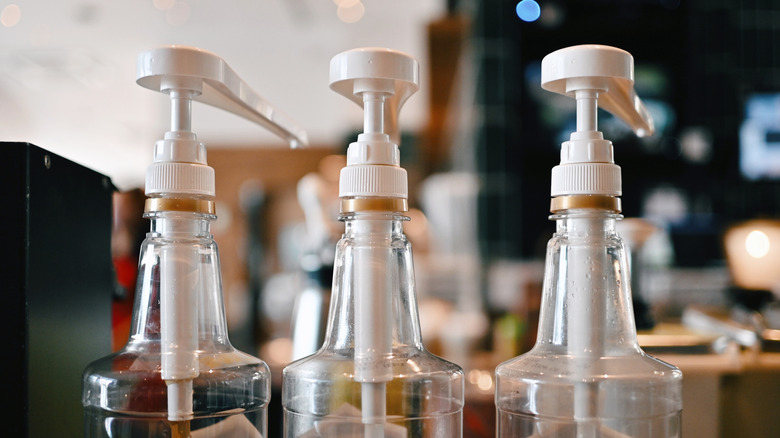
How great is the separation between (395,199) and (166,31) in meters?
2.95

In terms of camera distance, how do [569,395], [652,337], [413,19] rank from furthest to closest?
[413,19], [652,337], [569,395]

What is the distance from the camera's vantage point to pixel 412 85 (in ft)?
0.93

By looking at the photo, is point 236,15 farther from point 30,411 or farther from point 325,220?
point 30,411

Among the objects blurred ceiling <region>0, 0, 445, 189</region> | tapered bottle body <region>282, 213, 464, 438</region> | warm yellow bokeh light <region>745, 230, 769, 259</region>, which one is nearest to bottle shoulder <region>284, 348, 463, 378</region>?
tapered bottle body <region>282, 213, 464, 438</region>

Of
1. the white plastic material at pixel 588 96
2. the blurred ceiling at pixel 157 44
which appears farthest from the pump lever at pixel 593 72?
the blurred ceiling at pixel 157 44

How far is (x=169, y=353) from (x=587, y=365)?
160mm

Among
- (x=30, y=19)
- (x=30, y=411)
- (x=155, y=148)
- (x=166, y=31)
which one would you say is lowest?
(x=30, y=411)

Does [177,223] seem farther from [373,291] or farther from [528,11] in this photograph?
[528,11]

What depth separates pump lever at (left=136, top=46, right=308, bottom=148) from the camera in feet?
0.87

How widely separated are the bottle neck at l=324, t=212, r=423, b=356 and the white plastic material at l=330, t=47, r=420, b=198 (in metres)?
0.01

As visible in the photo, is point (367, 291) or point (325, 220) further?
point (325, 220)

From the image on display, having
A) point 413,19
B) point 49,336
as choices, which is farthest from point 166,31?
point 49,336

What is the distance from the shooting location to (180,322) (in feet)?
0.92

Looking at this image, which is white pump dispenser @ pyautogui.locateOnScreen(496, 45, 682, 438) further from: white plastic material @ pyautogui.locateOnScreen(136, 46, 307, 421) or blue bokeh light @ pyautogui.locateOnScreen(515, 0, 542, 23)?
blue bokeh light @ pyautogui.locateOnScreen(515, 0, 542, 23)
